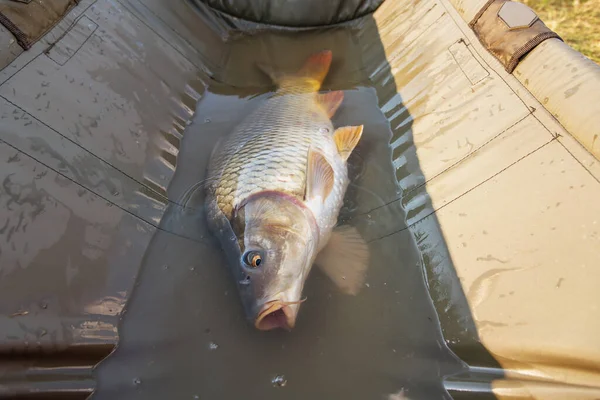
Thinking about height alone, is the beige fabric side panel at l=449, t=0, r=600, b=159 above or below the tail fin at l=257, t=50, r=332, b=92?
below

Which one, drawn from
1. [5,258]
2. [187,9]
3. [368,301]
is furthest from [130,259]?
[187,9]

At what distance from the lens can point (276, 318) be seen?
161 cm

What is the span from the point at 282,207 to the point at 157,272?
2.05ft

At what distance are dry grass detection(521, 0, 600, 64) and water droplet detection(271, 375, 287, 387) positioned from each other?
10.3 feet

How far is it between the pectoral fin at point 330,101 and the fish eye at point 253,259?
1187 millimetres

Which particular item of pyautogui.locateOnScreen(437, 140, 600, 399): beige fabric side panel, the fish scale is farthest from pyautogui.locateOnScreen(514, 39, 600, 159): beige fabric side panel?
the fish scale

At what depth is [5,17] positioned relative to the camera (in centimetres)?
189

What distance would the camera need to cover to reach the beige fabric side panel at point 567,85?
5.23 feet

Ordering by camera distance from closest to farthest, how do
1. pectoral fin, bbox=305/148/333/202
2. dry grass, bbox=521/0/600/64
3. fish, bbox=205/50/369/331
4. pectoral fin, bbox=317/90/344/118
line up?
1. fish, bbox=205/50/369/331
2. pectoral fin, bbox=305/148/333/202
3. pectoral fin, bbox=317/90/344/118
4. dry grass, bbox=521/0/600/64

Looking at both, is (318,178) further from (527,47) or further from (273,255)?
(527,47)

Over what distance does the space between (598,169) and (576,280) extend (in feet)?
1.42

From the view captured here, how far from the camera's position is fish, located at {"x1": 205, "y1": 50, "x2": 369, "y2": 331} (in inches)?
64.2

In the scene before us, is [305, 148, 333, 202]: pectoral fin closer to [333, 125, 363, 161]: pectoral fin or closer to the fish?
the fish

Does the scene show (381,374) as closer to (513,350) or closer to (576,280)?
(513,350)
